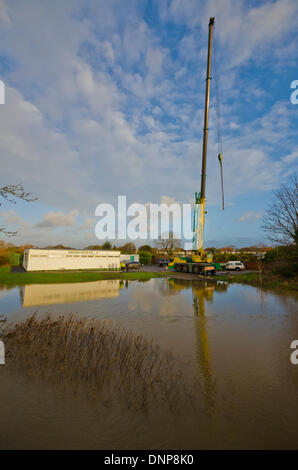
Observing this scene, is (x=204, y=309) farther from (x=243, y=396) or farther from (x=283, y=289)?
(x=283, y=289)

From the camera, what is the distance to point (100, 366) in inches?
207

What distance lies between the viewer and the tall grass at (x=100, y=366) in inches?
177

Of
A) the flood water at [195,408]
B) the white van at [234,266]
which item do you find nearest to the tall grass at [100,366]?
the flood water at [195,408]

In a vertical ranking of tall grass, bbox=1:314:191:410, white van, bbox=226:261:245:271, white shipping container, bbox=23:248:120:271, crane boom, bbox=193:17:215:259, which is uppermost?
crane boom, bbox=193:17:215:259

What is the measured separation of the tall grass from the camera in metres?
4.49

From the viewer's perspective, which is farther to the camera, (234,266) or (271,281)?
(234,266)

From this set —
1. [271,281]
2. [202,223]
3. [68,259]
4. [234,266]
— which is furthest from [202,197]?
[68,259]

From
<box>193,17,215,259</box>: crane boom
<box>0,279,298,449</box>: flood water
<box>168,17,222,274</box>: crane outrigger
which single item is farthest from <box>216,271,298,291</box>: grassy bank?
<box>0,279,298,449</box>: flood water

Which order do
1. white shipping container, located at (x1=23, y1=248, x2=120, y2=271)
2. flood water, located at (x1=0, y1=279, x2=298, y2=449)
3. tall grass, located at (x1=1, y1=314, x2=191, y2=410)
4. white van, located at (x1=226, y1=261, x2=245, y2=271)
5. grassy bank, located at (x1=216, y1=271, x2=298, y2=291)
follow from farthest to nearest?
1. white van, located at (x1=226, y1=261, x2=245, y2=271)
2. white shipping container, located at (x1=23, y1=248, x2=120, y2=271)
3. grassy bank, located at (x1=216, y1=271, x2=298, y2=291)
4. tall grass, located at (x1=1, y1=314, x2=191, y2=410)
5. flood water, located at (x1=0, y1=279, x2=298, y2=449)

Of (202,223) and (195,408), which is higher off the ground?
(202,223)

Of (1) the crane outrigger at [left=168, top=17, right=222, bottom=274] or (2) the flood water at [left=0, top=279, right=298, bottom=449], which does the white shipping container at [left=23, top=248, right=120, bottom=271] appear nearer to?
(1) the crane outrigger at [left=168, top=17, right=222, bottom=274]

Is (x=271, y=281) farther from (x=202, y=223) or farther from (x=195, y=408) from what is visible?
(x=195, y=408)

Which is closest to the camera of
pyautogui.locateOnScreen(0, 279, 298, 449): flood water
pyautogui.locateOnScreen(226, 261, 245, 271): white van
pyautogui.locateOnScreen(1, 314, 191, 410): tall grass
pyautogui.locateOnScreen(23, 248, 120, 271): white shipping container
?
pyautogui.locateOnScreen(0, 279, 298, 449): flood water

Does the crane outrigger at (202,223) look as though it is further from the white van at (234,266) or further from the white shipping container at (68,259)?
the white shipping container at (68,259)
